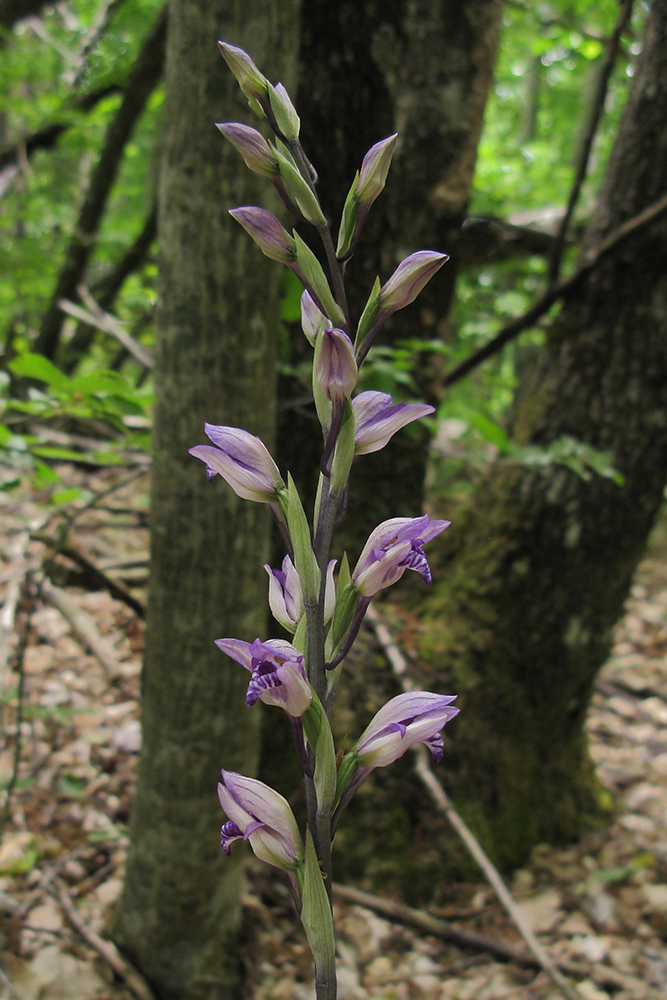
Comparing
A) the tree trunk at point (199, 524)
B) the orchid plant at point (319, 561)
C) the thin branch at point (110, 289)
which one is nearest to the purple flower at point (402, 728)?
the orchid plant at point (319, 561)

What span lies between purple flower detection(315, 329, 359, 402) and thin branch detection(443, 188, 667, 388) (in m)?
2.61

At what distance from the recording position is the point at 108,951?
2.29 metres

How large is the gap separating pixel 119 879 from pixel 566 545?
86.5 inches

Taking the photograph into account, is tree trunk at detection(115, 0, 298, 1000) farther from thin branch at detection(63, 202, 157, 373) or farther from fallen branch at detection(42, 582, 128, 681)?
thin branch at detection(63, 202, 157, 373)

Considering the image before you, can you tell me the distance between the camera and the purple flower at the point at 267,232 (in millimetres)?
956

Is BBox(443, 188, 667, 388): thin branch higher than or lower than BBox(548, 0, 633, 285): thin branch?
lower

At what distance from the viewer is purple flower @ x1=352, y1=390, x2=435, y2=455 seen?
943 mm

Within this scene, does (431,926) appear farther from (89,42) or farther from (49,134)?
(89,42)

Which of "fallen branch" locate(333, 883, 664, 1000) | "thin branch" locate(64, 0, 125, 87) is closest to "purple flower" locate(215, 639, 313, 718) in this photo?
"fallen branch" locate(333, 883, 664, 1000)

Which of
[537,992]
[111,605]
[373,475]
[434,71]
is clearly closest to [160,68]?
[434,71]

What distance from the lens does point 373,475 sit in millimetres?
3197

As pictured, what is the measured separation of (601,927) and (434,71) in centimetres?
367

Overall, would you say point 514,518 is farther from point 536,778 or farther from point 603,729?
point 603,729

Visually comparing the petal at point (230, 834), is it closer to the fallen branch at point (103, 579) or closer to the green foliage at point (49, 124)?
the fallen branch at point (103, 579)
